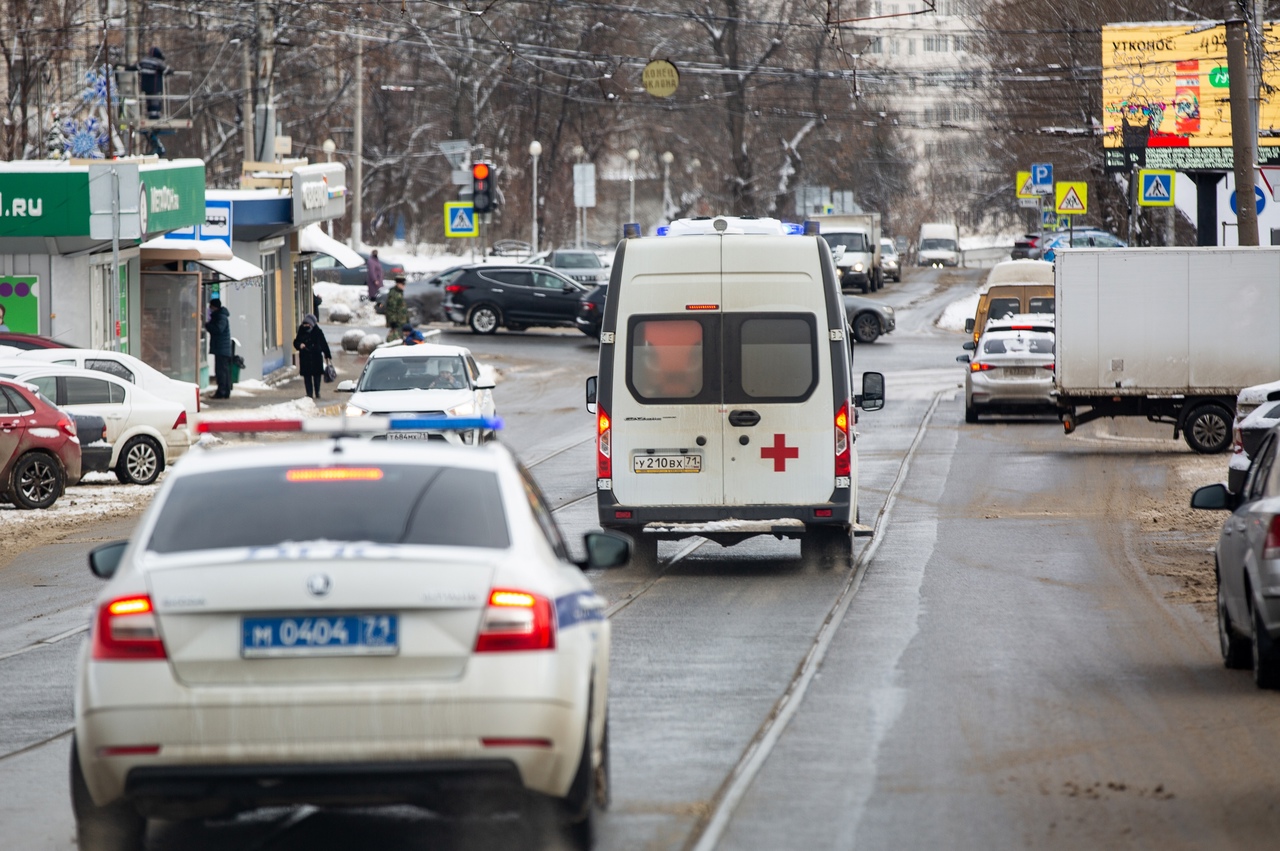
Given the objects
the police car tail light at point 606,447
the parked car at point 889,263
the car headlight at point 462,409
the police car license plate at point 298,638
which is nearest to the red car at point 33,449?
the car headlight at point 462,409

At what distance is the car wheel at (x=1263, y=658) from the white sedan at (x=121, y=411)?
662 inches

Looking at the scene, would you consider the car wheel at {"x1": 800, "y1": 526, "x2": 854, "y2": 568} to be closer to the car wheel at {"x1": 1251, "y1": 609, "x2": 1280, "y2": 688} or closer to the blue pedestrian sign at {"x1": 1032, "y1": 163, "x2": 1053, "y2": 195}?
the car wheel at {"x1": 1251, "y1": 609, "x2": 1280, "y2": 688}

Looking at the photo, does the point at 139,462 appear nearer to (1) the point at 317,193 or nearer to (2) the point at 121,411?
(2) the point at 121,411

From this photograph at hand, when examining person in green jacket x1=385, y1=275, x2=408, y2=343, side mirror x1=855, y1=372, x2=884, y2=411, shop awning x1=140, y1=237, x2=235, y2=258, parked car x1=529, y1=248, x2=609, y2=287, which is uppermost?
parked car x1=529, y1=248, x2=609, y2=287

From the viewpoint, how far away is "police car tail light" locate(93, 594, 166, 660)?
5.75 meters

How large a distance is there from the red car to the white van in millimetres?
8541

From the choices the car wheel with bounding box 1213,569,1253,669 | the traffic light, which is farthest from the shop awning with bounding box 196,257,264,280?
the car wheel with bounding box 1213,569,1253,669

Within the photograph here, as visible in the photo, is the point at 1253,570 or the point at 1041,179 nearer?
the point at 1253,570

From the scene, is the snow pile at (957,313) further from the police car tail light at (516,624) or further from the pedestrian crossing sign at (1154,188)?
the police car tail light at (516,624)

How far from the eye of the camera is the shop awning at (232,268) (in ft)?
116

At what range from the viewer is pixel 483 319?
5047cm

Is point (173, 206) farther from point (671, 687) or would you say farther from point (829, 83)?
point (829, 83)

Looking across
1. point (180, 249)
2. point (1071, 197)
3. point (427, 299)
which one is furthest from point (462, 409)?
point (427, 299)

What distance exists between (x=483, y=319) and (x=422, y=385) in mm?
25631
